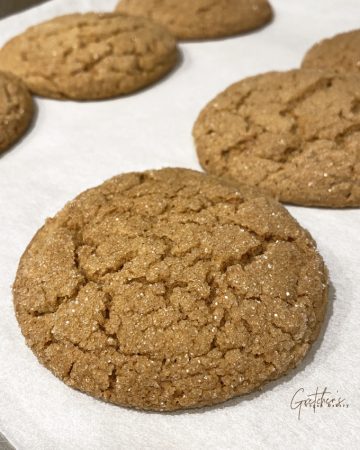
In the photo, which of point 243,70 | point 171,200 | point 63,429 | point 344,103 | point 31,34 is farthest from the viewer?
point 243,70

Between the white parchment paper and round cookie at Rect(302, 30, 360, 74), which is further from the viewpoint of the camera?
round cookie at Rect(302, 30, 360, 74)

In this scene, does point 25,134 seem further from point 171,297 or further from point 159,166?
point 171,297

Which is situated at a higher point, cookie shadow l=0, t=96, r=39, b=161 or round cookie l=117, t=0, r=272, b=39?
round cookie l=117, t=0, r=272, b=39

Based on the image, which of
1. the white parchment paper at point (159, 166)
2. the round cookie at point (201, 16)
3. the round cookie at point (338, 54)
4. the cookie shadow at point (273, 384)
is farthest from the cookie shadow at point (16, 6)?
the cookie shadow at point (273, 384)

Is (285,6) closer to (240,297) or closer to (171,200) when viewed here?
(171,200)

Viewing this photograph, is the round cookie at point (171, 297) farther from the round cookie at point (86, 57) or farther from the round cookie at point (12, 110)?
the round cookie at point (86, 57)

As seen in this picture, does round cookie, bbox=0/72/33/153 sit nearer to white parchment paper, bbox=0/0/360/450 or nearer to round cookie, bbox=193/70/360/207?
white parchment paper, bbox=0/0/360/450

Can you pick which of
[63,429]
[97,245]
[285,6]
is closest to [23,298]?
[97,245]

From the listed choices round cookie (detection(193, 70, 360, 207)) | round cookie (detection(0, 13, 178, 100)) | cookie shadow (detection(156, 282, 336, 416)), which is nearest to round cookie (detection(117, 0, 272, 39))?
round cookie (detection(0, 13, 178, 100))
